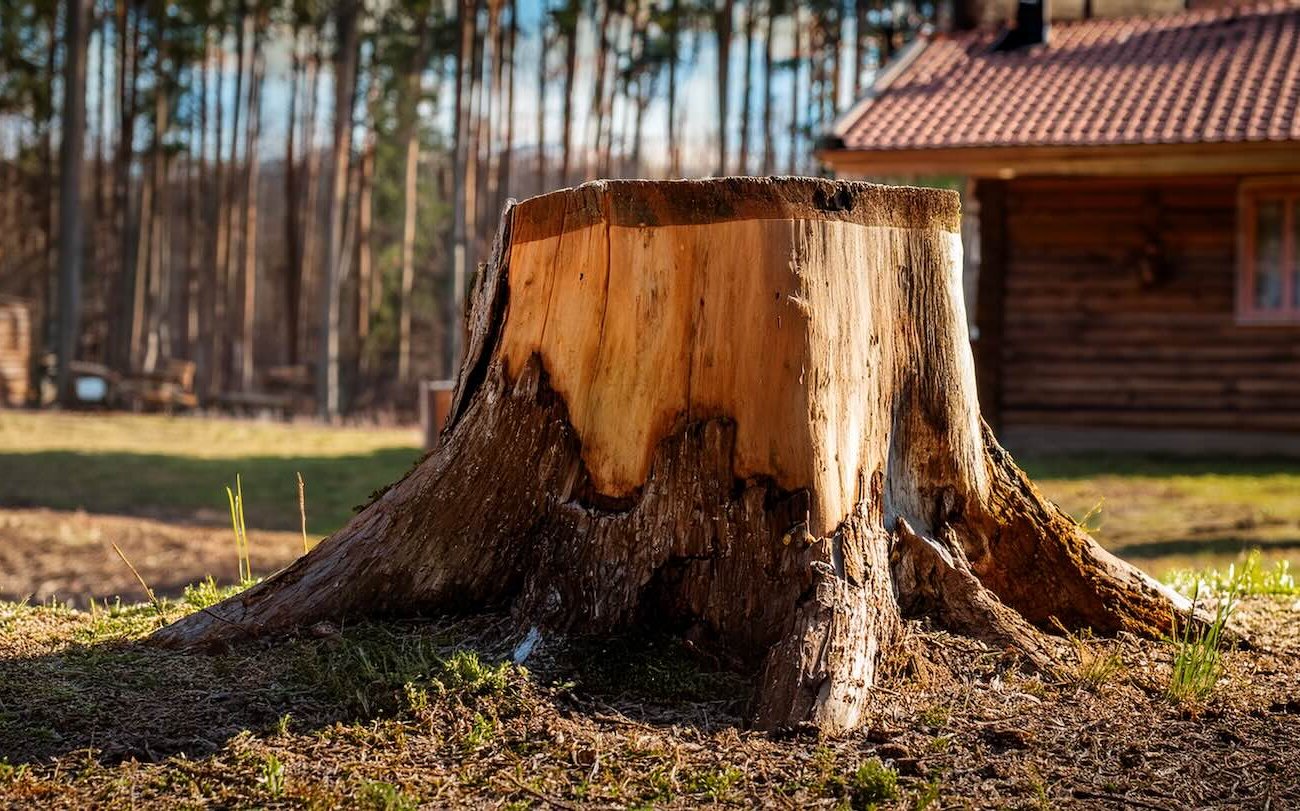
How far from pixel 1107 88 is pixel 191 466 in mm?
11015

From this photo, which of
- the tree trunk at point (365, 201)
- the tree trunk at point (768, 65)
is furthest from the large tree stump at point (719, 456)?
the tree trunk at point (365, 201)

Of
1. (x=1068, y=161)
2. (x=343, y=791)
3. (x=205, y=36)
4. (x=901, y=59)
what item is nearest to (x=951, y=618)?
(x=343, y=791)

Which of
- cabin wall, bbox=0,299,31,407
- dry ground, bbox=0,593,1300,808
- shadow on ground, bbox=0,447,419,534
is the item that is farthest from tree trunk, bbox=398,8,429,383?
dry ground, bbox=0,593,1300,808

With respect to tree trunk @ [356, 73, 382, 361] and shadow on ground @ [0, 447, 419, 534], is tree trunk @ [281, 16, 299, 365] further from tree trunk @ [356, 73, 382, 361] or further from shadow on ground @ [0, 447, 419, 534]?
shadow on ground @ [0, 447, 419, 534]

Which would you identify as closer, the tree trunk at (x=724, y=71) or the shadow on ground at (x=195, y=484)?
the shadow on ground at (x=195, y=484)

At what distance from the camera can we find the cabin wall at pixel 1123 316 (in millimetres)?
13445

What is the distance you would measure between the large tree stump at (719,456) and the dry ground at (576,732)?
0.12 m

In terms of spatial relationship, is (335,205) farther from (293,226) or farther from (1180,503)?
(1180,503)

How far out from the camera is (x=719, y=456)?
3.02 m

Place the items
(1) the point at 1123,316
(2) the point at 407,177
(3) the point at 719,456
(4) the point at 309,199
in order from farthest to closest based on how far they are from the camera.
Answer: (4) the point at 309,199, (2) the point at 407,177, (1) the point at 1123,316, (3) the point at 719,456

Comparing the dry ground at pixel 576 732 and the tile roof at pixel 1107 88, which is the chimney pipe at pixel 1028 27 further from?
the dry ground at pixel 576 732

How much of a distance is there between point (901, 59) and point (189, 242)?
85.0ft

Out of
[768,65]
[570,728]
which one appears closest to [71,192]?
[768,65]

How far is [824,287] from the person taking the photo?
2994mm
